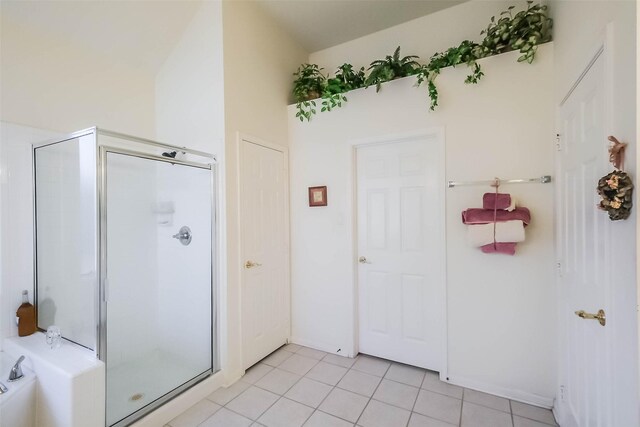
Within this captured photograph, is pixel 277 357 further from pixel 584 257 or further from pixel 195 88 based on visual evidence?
pixel 195 88

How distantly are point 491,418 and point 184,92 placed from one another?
3.33m

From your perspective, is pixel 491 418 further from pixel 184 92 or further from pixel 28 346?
pixel 184 92

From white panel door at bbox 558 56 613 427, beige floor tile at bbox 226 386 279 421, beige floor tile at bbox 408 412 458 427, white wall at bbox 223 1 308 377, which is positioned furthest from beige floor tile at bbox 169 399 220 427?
white panel door at bbox 558 56 613 427

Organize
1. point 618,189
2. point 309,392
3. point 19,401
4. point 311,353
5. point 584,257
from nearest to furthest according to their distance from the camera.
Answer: point 618,189, point 584,257, point 19,401, point 309,392, point 311,353

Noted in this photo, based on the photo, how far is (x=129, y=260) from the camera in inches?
85.1

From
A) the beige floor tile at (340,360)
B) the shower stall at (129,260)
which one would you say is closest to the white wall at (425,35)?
the shower stall at (129,260)

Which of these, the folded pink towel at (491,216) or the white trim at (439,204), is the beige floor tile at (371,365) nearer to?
the white trim at (439,204)

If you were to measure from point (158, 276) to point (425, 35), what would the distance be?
10.7 feet

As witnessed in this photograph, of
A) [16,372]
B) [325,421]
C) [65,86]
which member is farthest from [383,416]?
[65,86]

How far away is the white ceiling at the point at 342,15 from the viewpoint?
2.42 metres

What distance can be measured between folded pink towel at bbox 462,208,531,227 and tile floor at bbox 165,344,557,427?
4.07 ft

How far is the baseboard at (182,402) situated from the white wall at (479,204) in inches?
41.6

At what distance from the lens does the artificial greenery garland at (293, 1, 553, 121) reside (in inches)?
70.7

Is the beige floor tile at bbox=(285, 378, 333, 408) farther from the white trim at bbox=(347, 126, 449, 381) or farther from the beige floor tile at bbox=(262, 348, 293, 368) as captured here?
the white trim at bbox=(347, 126, 449, 381)
